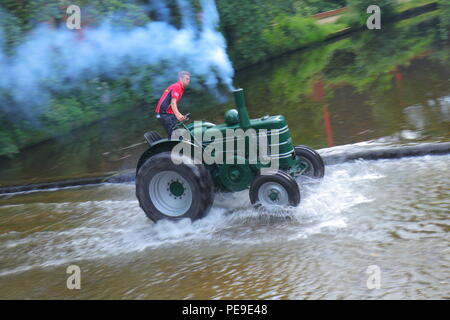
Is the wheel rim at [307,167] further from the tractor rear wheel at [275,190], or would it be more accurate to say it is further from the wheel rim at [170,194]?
the wheel rim at [170,194]

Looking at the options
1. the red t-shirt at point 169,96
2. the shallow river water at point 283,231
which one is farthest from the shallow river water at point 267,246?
the red t-shirt at point 169,96

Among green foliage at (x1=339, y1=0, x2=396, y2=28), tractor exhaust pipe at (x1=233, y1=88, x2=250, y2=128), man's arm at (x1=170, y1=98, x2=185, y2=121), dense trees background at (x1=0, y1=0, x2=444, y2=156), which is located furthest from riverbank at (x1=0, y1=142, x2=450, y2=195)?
green foliage at (x1=339, y1=0, x2=396, y2=28)

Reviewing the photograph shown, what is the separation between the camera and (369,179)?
743 centimetres

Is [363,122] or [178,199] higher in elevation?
[363,122]

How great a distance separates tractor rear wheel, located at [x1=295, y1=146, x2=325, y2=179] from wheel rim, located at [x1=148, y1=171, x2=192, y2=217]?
1665 mm

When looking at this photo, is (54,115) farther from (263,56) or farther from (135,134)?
(263,56)

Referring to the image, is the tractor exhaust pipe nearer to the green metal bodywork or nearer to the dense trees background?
the green metal bodywork

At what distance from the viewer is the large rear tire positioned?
6.68m

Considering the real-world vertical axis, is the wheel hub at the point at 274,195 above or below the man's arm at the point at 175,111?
below

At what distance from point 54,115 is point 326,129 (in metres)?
6.74

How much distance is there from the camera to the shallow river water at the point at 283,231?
4.99 m

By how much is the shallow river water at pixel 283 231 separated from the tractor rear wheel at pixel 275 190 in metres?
0.17

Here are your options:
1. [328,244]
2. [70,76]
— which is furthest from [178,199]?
[70,76]
